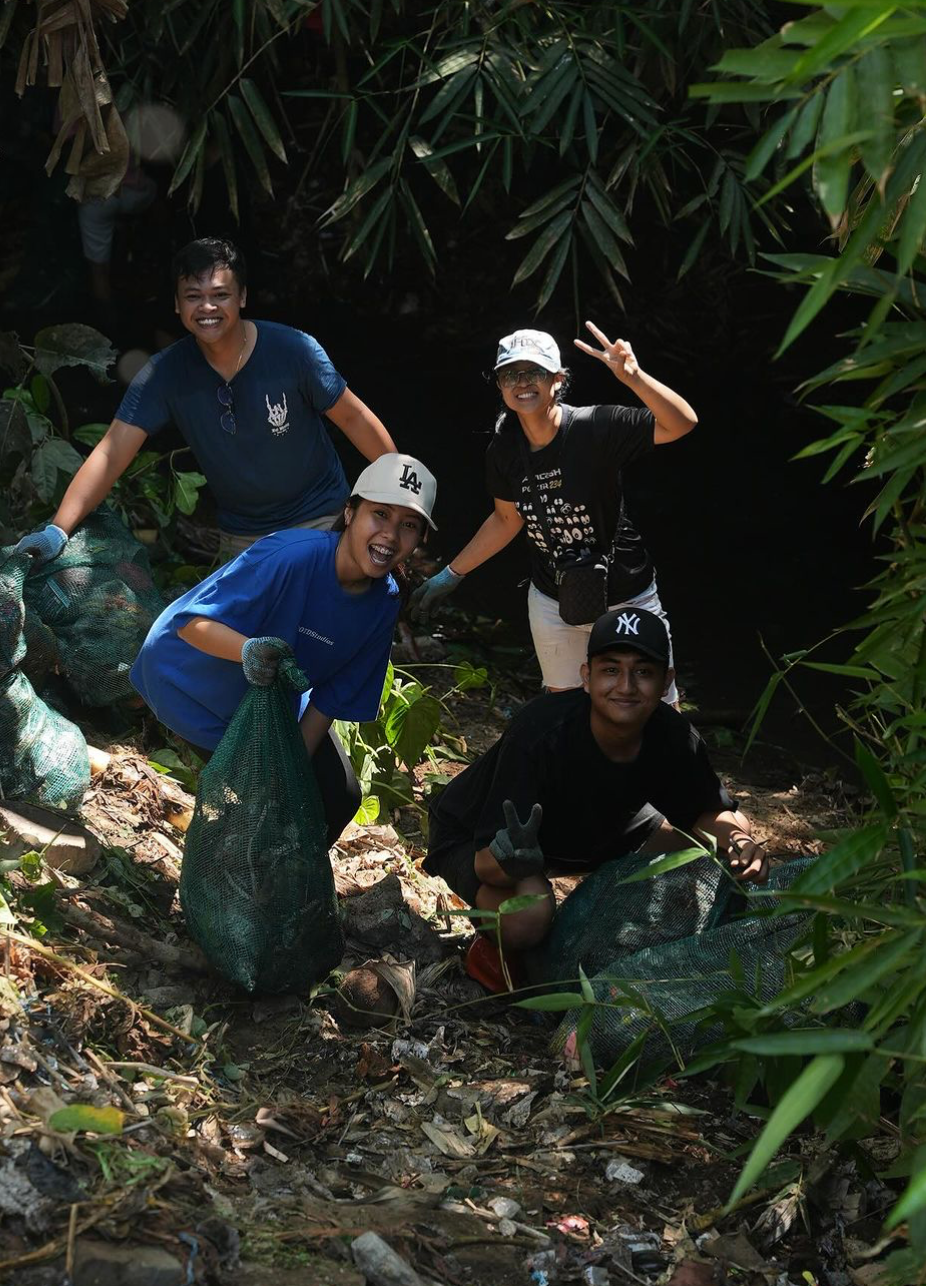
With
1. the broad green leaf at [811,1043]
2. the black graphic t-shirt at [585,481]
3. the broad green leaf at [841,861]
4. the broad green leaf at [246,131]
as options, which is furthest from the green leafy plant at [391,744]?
the broad green leaf at [811,1043]

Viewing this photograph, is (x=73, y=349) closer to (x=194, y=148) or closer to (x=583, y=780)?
(x=194, y=148)

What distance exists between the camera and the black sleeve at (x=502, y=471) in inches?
142

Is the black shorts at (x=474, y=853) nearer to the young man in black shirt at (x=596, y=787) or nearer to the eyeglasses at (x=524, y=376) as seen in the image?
the young man in black shirt at (x=596, y=787)

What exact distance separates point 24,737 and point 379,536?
1.02 meters

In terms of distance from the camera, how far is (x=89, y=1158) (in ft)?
6.97

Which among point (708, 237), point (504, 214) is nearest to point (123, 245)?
point (504, 214)

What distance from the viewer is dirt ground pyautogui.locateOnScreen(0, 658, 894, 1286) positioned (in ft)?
6.79

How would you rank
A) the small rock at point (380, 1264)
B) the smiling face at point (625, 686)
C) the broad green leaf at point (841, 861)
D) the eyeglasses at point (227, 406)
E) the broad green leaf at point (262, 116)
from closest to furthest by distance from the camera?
the broad green leaf at point (841, 861) < the small rock at point (380, 1264) < the smiling face at point (625, 686) < the eyeglasses at point (227, 406) < the broad green leaf at point (262, 116)

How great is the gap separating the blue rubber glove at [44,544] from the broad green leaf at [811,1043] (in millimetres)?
2334

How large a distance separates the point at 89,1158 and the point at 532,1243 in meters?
0.68

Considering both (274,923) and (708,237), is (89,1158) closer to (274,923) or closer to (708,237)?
(274,923)

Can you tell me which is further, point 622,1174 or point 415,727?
point 415,727

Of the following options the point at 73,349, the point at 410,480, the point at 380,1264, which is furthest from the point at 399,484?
the point at 73,349

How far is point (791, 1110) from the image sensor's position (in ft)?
5.29
